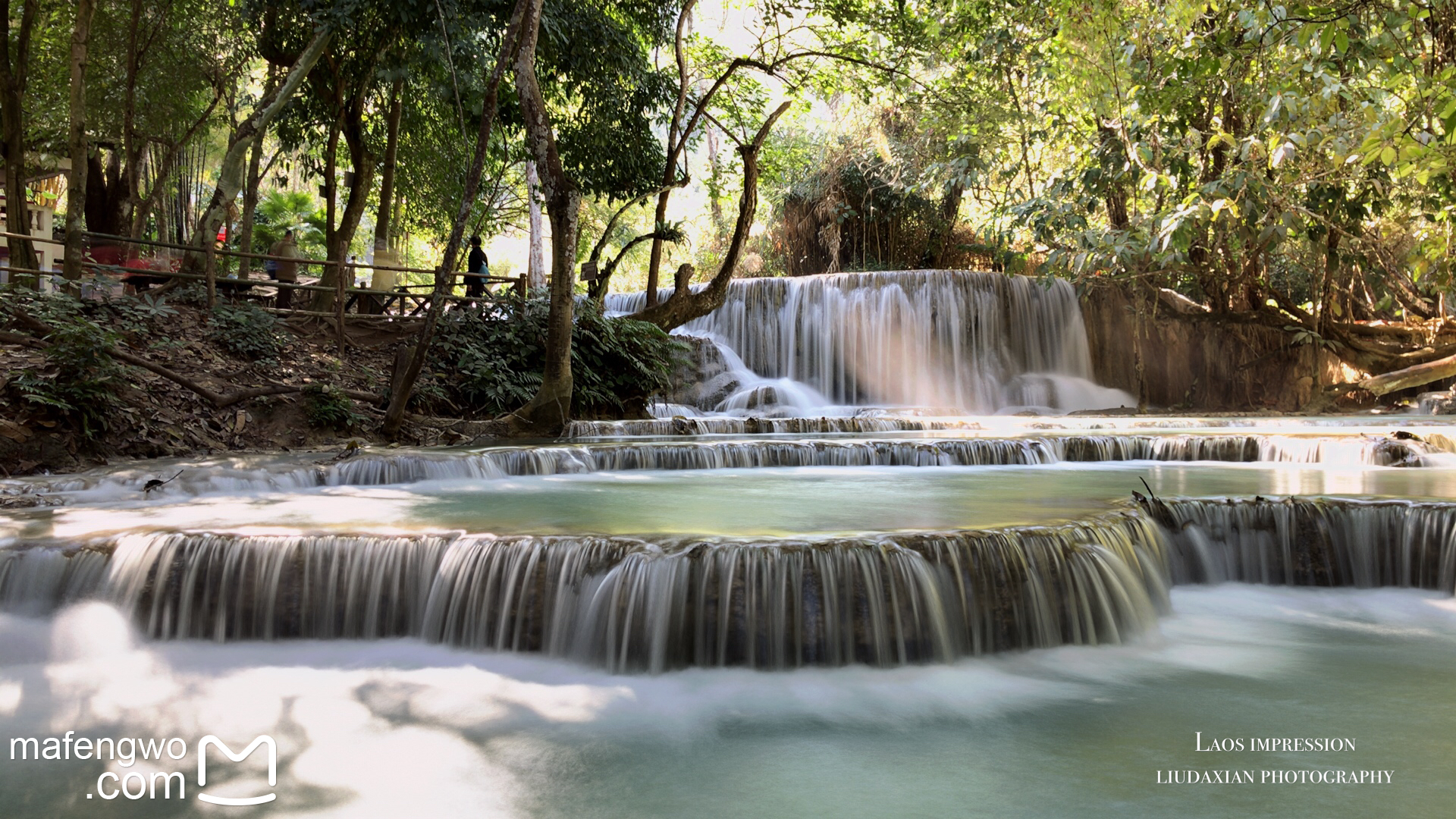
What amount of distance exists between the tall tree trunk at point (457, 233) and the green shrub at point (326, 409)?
1.43 ft

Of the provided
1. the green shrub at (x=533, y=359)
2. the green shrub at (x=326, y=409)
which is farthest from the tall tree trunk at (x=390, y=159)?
the green shrub at (x=326, y=409)

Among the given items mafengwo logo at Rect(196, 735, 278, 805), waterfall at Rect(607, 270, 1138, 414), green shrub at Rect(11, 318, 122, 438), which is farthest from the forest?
mafengwo logo at Rect(196, 735, 278, 805)

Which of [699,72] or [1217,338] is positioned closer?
[699,72]

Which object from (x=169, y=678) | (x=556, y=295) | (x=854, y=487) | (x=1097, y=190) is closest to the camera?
(x=169, y=678)

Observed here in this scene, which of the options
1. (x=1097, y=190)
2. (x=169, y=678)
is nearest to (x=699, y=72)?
(x=1097, y=190)

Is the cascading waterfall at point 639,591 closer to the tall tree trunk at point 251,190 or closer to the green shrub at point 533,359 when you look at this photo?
the green shrub at point 533,359

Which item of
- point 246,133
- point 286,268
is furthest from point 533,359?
point 246,133

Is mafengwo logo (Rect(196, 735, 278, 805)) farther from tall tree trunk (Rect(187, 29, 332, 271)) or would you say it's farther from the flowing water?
tall tree trunk (Rect(187, 29, 332, 271))

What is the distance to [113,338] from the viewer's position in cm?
900

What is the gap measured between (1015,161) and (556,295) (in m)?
12.5

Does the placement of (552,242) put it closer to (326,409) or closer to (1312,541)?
(326,409)

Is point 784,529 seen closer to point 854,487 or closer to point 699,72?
point 854,487

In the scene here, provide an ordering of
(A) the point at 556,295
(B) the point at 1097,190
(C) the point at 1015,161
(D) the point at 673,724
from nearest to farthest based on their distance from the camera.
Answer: (D) the point at 673,724, (A) the point at 556,295, (B) the point at 1097,190, (C) the point at 1015,161

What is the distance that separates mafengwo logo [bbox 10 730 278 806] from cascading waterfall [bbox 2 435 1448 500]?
4.43 metres
